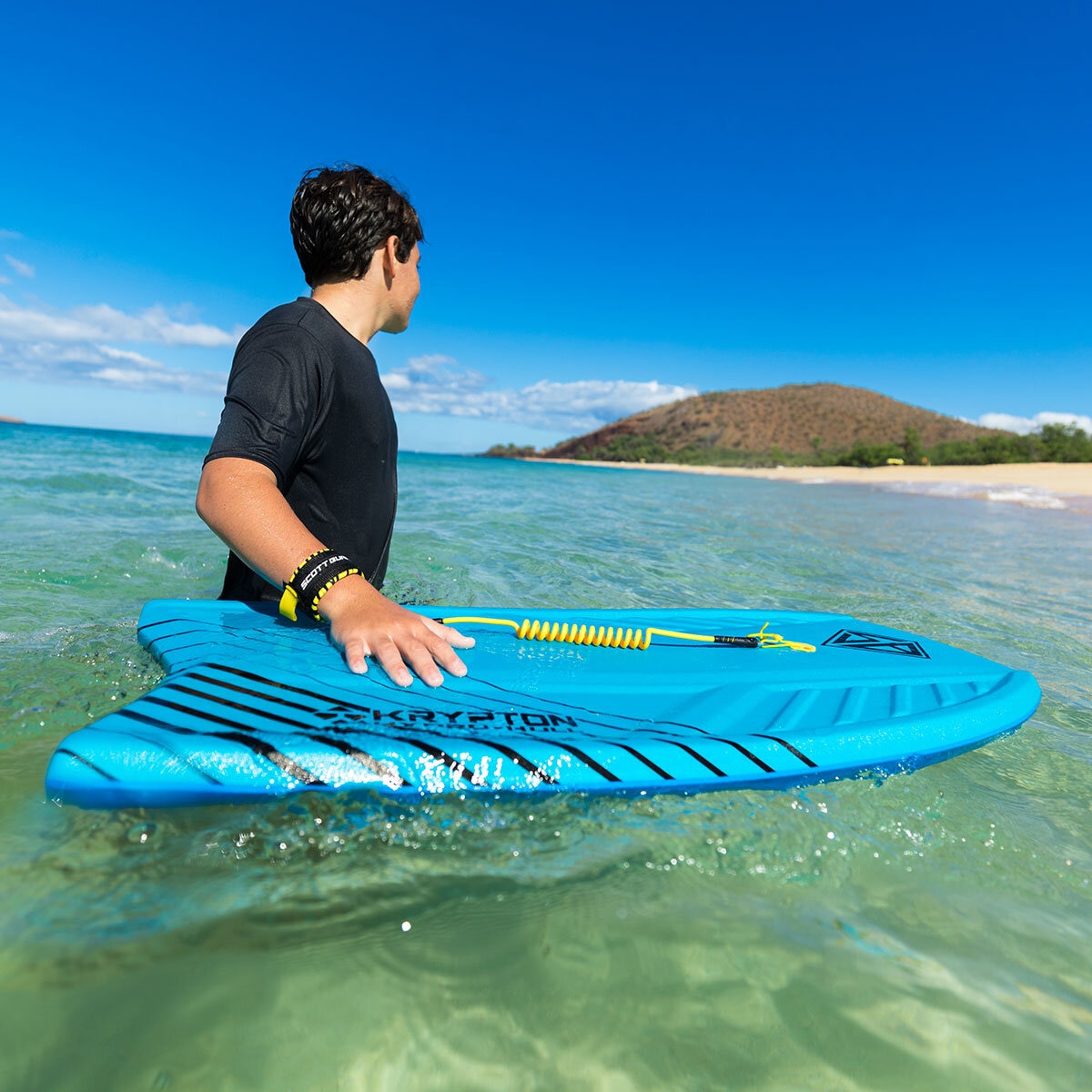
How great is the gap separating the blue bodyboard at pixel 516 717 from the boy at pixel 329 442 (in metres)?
0.15

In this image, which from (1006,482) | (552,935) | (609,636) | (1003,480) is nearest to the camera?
(552,935)

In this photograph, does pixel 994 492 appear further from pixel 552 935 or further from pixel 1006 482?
pixel 552 935

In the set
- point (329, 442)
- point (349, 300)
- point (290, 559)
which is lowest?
point (290, 559)

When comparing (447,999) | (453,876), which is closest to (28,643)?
(453,876)

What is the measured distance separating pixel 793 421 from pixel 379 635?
79584 mm

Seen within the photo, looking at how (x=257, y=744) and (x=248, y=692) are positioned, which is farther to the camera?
(x=248, y=692)

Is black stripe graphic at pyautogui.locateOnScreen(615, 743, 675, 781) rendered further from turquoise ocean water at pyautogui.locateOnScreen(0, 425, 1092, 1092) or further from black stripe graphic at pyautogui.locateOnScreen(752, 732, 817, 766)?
black stripe graphic at pyautogui.locateOnScreen(752, 732, 817, 766)

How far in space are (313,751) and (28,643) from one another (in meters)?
1.83

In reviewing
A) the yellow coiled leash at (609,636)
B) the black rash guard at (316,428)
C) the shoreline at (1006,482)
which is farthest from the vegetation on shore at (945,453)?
the black rash guard at (316,428)

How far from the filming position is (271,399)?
176cm

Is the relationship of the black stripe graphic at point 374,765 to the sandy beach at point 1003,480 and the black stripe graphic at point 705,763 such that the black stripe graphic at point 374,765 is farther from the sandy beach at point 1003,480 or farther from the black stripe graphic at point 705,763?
the sandy beach at point 1003,480

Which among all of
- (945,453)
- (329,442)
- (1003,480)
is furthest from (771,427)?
(329,442)

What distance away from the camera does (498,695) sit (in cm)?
173

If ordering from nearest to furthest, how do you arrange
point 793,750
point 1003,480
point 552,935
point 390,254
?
point 552,935 → point 793,750 → point 390,254 → point 1003,480
